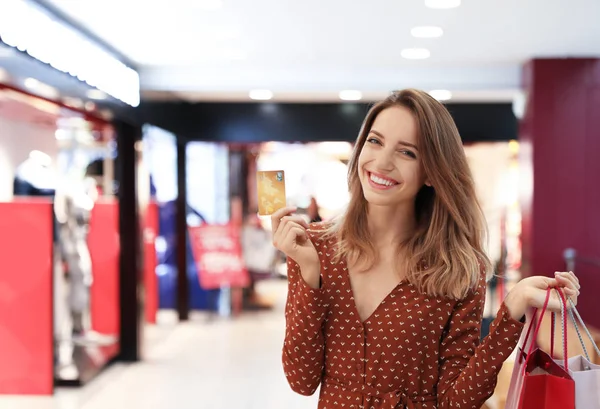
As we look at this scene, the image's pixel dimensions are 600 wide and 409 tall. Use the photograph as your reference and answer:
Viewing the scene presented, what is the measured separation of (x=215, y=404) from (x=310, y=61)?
328 centimetres

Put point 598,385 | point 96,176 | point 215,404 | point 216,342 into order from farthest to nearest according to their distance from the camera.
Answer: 1. point 216,342
2. point 96,176
3. point 215,404
4. point 598,385

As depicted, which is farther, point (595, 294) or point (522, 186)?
point (522, 186)

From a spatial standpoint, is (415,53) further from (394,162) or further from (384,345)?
(384,345)

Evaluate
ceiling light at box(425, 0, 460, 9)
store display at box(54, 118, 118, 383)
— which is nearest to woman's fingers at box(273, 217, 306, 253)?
ceiling light at box(425, 0, 460, 9)

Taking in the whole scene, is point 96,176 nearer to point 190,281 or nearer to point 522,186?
point 190,281

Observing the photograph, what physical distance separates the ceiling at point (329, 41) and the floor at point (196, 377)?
8.65 feet

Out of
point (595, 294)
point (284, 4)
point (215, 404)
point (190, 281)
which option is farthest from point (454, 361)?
point (190, 281)

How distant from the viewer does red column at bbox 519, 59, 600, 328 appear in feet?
19.6

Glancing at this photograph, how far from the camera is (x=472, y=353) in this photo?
145cm

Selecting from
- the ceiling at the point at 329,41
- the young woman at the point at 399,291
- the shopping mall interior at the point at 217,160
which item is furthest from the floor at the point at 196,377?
the young woman at the point at 399,291

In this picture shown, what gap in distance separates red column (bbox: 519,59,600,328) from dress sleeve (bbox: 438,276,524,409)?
193 inches

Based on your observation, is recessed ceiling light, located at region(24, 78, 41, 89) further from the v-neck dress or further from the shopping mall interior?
the v-neck dress

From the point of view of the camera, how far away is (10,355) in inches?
152

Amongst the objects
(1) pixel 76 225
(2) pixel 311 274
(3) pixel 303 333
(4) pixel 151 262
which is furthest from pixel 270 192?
(4) pixel 151 262
